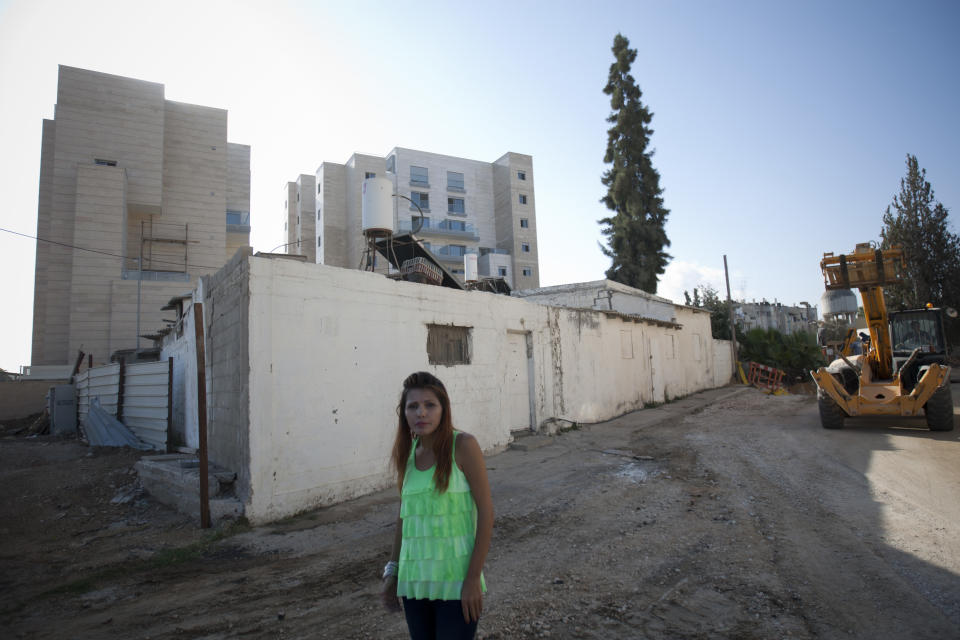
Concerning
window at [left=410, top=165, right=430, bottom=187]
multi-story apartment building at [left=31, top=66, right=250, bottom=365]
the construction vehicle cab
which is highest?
window at [left=410, top=165, right=430, bottom=187]

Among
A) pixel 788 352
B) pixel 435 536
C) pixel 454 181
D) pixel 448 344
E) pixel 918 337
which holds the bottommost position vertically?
pixel 435 536

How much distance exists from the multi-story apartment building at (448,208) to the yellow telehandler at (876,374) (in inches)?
1328

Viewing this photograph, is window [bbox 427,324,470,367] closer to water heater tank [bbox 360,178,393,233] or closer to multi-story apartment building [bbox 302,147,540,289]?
water heater tank [bbox 360,178,393,233]

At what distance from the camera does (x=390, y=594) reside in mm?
2135

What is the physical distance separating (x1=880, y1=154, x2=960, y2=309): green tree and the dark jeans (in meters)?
35.7

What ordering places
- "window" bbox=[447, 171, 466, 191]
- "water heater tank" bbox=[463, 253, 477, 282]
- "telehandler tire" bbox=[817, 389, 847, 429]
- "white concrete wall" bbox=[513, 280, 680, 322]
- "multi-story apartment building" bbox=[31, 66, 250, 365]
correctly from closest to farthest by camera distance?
"telehandler tire" bbox=[817, 389, 847, 429] < "water heater tank" bbox=[463, 253, 477, 282] < "white concrete wall" bbox=[513, 280, 680, 322] < "multi-story apartment building" bbox=[31, 66, 250, 365] < "window" bbox=[447, 171, 466, 191]

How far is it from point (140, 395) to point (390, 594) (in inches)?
416

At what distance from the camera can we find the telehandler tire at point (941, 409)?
9.38m

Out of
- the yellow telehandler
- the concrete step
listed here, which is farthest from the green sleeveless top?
the yellow telehandler

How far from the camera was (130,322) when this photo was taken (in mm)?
23531

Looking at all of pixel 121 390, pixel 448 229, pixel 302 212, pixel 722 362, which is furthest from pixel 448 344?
pixel 302 212

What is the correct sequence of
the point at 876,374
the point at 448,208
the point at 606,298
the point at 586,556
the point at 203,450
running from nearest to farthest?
the point at 586,556 < the point at 203,450 < the point at 876,374 < the point at 606,298 < the point at 448,208

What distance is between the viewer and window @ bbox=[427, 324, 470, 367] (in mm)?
8766

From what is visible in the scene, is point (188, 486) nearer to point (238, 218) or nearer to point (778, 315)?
point (238, 218)
